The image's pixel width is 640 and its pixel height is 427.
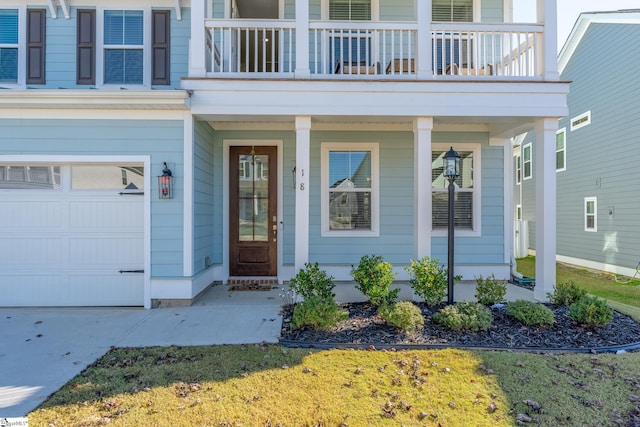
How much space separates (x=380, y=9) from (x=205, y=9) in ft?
10.6

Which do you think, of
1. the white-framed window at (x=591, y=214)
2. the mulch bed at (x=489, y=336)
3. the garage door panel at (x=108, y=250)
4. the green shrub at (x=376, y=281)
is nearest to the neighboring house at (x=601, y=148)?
the white-framed window at (x=591, y=214)

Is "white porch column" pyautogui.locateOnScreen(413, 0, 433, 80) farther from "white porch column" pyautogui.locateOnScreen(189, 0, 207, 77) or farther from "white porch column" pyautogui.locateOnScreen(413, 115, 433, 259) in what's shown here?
"white porch column" pyautogui.locateOnScreen(189, 0, 207, 77)

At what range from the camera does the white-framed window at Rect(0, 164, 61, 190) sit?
5141 mm

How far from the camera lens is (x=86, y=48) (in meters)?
5.48

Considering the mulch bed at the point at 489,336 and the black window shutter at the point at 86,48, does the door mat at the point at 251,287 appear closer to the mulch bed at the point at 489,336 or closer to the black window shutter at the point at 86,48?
the mulch bed at the point at 489,336

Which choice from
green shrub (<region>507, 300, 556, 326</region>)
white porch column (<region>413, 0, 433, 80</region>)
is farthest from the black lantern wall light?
green shrub (<region>507, 300, 556, 326</region>)

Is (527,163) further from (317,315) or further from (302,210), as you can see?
(317,315)

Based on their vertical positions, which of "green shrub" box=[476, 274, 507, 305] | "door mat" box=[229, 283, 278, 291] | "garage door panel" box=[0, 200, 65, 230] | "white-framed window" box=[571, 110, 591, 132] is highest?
"white-framed window" box=[571, 110, 591, 132]

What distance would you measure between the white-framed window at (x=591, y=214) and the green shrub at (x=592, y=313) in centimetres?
692

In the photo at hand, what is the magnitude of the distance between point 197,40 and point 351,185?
3.41m

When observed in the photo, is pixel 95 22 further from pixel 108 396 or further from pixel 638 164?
pixel 638 164

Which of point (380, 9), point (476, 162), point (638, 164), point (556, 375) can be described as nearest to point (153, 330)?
point (556, 375)

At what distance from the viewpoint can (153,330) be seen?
14.0ft

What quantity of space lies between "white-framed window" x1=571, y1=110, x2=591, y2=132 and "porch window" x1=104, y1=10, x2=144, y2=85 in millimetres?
11114
